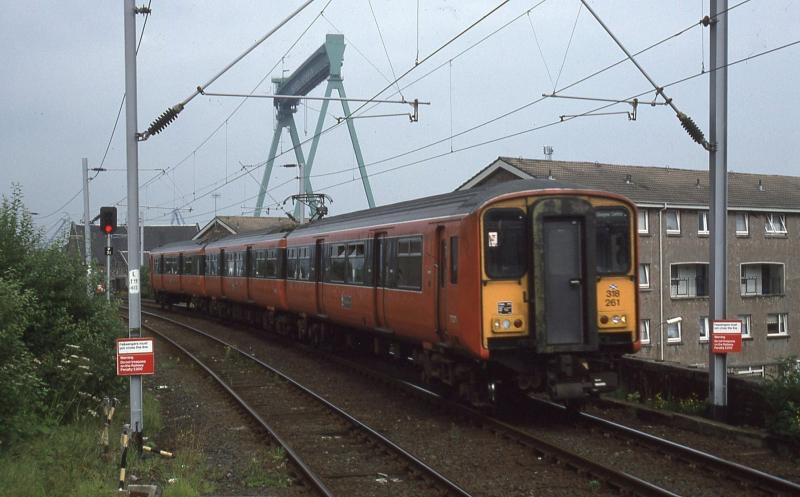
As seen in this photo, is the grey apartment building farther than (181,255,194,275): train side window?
No

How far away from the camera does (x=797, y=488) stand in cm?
718

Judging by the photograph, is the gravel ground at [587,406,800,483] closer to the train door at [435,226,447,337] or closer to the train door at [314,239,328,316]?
the train door at [435,226,447,337]

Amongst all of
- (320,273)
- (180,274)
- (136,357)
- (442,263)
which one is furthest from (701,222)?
(136,357)

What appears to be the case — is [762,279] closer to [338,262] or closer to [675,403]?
[338,262]

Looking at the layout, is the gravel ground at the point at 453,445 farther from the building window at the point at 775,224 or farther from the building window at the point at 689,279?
the building window at the point at 775,224

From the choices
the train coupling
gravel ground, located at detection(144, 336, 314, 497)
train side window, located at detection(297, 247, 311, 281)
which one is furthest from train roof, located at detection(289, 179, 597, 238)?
gravel ground, located at detection(144, 336, 314, 497)

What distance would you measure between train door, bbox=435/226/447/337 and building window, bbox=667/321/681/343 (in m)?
22.8

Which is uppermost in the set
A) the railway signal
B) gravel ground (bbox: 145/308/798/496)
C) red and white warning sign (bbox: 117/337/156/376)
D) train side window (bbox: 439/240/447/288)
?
the railway signal

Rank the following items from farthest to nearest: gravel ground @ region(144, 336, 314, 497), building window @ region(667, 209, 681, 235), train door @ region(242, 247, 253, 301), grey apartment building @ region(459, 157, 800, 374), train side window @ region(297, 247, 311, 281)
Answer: building window @ region(667, 209, 681, 235) → grey apartment building @ region(459, 157, 800, 374) → train door @ region(242, 247, 253, 301) → train side window @ region(297, 247, 311, 281) → gravel ground @ region(144, 336, 314, 497)

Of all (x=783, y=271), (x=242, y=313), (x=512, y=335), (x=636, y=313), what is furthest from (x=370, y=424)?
(x=783, y=271)

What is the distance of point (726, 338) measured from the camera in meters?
10.4

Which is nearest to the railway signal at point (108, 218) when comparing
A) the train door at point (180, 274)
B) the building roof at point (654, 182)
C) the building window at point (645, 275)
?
the building roof at point (654, 182)

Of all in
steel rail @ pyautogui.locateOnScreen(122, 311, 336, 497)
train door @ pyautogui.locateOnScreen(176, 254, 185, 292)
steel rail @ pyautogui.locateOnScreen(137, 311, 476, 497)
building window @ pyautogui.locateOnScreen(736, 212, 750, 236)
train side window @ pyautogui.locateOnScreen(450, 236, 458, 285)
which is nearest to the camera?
steel rail @ pyautogui.locateOnScreen(137, 311, 476, 497)

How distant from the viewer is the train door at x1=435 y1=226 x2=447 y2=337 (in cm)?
1113
